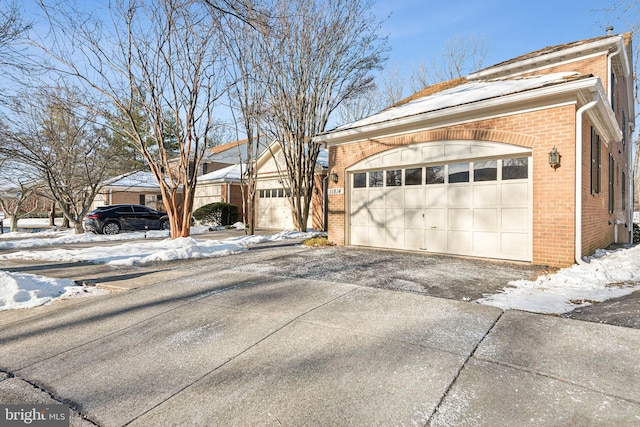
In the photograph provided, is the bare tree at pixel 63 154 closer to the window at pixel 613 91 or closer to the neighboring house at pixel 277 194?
the neighboring house at pixel 277 194

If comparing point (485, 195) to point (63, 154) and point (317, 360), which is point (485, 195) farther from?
point (63, 154)

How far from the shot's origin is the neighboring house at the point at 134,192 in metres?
→ 25.1

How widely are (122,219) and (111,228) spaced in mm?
681

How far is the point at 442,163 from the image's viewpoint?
8219 mm

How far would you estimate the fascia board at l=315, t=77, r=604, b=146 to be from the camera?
6292mm

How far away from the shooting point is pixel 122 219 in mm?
17391

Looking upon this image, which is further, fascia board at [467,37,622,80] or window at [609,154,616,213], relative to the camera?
window at [609,154,616,213]

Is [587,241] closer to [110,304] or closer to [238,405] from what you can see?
[238,405]

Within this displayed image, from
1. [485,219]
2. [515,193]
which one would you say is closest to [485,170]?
[515,193]

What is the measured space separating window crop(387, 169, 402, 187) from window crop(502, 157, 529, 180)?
8.45 ft

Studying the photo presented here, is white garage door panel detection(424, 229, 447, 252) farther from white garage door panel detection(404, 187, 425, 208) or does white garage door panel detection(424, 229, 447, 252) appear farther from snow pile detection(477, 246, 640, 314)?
snow pile detection(477, 246, 640, 314)

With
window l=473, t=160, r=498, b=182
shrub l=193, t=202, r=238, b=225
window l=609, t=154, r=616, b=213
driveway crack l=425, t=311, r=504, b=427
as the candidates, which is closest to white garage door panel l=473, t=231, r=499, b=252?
window l=473, t=160, r=498, b=182

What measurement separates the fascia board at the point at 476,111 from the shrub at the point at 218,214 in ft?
39.7

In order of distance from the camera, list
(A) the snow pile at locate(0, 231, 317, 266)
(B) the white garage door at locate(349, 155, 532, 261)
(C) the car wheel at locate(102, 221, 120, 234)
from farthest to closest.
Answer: (C) the car wheel at locate(102, 221, 120, 234) → (A) the snow pile at locate(0, 231, 317, 266) → (B) the white garage door at locate(349, 155, 532, 261)
